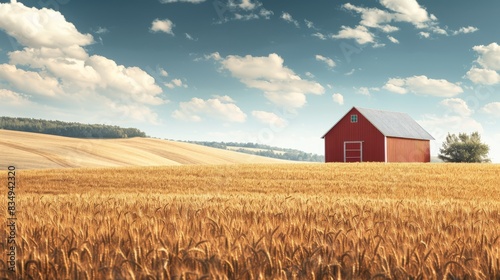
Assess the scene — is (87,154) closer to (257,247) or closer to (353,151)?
(353,151)

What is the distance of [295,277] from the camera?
326 centimetres

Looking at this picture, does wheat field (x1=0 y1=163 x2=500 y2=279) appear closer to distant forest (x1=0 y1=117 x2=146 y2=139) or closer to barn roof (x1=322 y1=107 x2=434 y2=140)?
barn roof (x1=322 y1=107 x2=434 y2=140)

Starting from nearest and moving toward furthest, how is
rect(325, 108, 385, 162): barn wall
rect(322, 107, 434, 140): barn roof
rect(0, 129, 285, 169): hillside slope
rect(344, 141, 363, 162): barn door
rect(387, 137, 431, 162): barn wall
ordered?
rect(325, 108, 385, 162): barn wall
rect(387, 137, 431, 162): barn wall
rect(344, 141, 363, 162): barn door
rect(322, 107, 434, 140): barn roof
rect(0, 129, 285, 169): hillside slope

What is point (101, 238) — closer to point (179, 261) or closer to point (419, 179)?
point (179, 261)

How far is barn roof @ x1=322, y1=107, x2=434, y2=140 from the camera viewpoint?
51219mm

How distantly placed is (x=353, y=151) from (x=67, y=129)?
10355 cm

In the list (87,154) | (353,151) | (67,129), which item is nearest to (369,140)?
(353,151)

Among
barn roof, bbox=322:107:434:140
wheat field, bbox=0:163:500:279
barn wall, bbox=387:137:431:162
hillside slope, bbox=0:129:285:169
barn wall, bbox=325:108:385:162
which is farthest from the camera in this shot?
hillside slope, bbox=0:129:285:169

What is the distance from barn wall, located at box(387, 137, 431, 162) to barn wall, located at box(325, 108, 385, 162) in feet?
3.82

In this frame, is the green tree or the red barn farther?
the green tree

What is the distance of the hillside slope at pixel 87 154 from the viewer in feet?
218

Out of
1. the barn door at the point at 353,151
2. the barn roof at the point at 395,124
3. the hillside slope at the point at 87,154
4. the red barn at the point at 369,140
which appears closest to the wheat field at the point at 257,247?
the red barn at the point at 369,140

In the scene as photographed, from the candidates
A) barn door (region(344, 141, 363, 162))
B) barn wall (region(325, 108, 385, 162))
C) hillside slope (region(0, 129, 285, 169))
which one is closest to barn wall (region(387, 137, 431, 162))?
barn wall (region(325, 108, 385, 162))

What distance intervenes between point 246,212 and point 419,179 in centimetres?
2234
